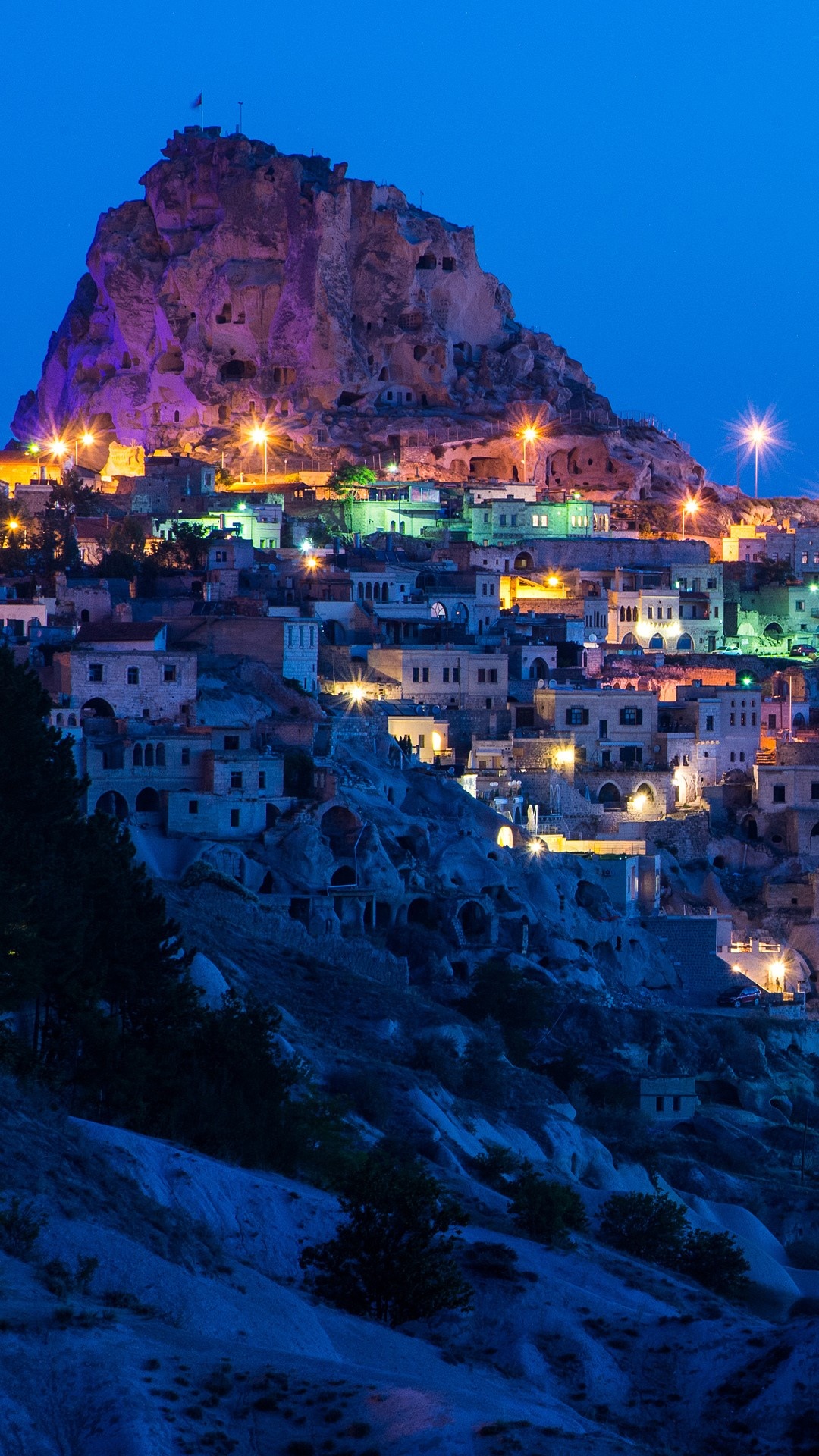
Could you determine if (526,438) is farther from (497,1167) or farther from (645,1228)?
(645,1228)

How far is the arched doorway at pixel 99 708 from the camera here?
202 ft

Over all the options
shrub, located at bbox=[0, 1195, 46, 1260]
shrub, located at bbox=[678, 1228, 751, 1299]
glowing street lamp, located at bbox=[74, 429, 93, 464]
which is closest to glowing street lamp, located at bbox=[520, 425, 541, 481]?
glowing street lamp, located at bbox=[74, 429, 93, 464]

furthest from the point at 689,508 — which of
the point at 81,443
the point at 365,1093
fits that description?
the point at 365,1093

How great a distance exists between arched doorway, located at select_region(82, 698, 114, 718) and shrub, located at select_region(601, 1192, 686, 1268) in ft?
79.2

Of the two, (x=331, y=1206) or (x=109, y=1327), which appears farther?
(x=331, y=1206)

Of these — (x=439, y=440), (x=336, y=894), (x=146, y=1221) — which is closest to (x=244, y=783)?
(x=336, y=894)

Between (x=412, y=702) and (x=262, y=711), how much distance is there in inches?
292

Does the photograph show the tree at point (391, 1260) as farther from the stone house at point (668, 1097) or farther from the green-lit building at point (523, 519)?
the green-lit building at point (523, 519)

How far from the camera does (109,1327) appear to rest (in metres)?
24.4

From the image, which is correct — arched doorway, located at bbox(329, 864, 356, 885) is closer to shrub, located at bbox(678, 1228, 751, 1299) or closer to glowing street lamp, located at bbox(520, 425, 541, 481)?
shrub, located at bbox(678, 1228, 751, 1299)

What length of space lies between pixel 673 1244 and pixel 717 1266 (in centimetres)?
96

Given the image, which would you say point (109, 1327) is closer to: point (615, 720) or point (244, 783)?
point (244, 783)

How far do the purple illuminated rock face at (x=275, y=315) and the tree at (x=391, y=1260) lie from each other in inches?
2869

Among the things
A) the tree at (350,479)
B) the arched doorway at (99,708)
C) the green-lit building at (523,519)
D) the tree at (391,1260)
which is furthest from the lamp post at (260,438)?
the tree at (391,1260)
